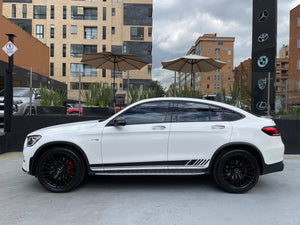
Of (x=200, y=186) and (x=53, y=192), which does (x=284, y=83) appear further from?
(x=53, y=192)

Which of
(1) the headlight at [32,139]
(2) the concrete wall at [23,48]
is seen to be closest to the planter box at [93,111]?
(1) the headlight at [32,139]

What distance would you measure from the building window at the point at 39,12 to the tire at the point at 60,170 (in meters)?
47.4

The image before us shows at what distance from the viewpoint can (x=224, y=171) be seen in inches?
162

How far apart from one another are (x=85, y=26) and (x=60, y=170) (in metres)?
45.1

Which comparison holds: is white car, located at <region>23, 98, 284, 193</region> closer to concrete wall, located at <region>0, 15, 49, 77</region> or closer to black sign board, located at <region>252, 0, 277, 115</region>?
black sign board, located at <region>252, 0, 277, 115</region>

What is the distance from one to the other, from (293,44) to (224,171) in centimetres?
3933

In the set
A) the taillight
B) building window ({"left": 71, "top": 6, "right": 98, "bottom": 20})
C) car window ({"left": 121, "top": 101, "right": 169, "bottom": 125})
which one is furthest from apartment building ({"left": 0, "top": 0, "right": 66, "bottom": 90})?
building window ({"left": 71, "top": 6, "right": 98, "bottom": 20})

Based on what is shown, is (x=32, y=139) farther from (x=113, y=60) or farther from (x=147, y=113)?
(x=113, y=60)

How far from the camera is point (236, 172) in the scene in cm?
409

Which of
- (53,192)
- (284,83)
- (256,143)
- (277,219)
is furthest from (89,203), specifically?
(284,83)

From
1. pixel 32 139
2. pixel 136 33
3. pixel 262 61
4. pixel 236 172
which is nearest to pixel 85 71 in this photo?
pixel 136 33

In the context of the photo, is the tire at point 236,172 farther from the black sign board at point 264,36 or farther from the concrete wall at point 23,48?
the concrete wall at point 23,48

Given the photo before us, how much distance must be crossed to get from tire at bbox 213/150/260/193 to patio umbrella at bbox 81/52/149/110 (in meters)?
5.39

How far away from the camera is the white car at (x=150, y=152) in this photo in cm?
404
